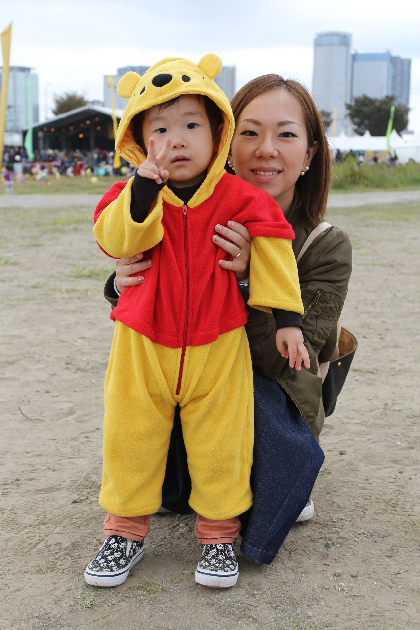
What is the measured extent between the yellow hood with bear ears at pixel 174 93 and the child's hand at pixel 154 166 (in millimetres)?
174

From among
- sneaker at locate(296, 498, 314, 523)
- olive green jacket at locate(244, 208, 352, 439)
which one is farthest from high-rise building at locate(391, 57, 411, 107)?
sneaker at locate(296, 498, 314, 523)

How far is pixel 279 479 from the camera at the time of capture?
6.66 ft

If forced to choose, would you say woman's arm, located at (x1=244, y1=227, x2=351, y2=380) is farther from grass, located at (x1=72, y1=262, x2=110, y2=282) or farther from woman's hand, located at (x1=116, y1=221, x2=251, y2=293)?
grass, located at (x1=72, y1=262, x2=110, y2=282)

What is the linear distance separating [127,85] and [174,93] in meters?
0.26

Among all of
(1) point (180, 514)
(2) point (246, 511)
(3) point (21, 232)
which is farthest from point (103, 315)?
(3) point (21, 232)

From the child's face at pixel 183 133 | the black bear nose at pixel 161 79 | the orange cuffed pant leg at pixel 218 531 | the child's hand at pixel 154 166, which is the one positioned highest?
the black bear nose at pixel 161 79

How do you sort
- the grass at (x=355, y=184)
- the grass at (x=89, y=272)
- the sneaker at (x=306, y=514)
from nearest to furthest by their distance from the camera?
the sneaker at (x=306, y=514) → the grass at (x=89, y=272) → the grass at (x=355, y=184)

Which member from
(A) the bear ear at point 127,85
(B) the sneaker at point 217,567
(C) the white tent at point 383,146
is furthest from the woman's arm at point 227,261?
(C) the white tent at point 383,146

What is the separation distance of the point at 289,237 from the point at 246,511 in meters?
0.91

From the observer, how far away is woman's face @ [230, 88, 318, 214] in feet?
7.20

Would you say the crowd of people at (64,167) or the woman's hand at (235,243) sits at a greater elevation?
the crowd of people at (64,167)

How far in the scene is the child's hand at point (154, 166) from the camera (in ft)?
5.46

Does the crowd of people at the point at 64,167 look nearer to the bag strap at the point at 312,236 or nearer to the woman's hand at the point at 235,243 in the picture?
the bag strap at the point at 312,236

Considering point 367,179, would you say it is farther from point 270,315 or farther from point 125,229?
point 125,229
